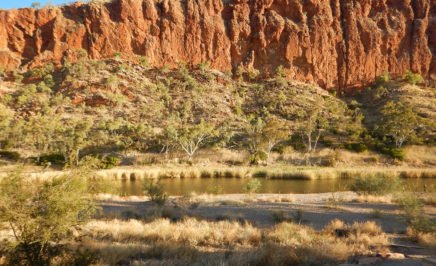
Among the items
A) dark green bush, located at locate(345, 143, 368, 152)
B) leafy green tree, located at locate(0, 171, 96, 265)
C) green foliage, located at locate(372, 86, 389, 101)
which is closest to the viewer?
leafy green tree, located at locate(0, 171, 96, 265)

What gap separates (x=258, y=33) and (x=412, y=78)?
103 feet

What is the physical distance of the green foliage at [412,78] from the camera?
7125cm

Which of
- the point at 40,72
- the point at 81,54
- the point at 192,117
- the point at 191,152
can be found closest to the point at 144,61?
the point at 81,54

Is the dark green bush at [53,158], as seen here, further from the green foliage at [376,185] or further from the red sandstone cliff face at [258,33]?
the red sandstone cliff face at [258,33]

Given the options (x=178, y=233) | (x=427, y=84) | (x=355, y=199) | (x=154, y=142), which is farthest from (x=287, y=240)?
(x=427, y=84)

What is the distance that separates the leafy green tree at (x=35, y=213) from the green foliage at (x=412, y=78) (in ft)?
251

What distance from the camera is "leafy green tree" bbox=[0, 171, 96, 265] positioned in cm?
687

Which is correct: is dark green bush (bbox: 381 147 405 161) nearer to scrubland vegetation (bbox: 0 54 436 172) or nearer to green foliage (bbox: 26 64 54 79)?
scrubland vegetation (bbox: 0 54 436 172)

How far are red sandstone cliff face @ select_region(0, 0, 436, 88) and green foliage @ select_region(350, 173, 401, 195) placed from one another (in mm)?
54579

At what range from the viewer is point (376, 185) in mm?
21438

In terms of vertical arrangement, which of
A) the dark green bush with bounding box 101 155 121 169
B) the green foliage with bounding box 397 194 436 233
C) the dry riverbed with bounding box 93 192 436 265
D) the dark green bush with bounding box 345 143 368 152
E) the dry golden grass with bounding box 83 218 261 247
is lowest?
the dry riverbed with bounding box 93 192 436 265

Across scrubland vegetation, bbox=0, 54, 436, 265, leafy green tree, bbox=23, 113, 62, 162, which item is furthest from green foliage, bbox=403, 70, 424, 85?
leafy green tree, bbox=23, 113, 62, 162

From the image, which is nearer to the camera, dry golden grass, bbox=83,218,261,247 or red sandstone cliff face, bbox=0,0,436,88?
dry golden grass, bbox=83,218,261,247

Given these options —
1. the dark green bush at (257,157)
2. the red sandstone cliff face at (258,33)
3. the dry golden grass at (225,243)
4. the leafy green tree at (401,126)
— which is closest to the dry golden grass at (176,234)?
the dry golden grass at (225,243)
